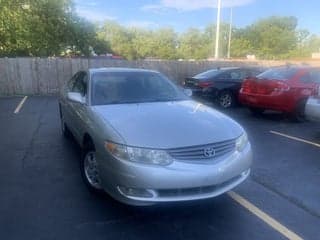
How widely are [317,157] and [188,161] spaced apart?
359cm

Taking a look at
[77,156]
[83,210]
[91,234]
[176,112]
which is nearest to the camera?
[91,234]

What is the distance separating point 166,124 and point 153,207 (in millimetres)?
946

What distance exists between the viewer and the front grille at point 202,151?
12.9ft

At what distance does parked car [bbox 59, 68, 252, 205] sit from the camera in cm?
386

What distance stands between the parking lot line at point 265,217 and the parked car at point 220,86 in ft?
27.0

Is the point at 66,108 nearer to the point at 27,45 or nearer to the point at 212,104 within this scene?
the point at 212,104

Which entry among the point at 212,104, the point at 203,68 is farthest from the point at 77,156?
the point at 203,68

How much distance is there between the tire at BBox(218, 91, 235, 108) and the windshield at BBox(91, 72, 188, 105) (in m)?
7.09

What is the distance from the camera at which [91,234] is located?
3.80 meters

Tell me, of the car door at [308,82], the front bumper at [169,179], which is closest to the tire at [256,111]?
the car door at [308,82]

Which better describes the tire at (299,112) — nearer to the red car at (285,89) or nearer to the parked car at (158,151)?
the red car at (285,89)

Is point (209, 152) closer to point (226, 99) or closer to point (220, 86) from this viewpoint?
point (220, 86)

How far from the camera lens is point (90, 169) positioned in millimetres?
4816

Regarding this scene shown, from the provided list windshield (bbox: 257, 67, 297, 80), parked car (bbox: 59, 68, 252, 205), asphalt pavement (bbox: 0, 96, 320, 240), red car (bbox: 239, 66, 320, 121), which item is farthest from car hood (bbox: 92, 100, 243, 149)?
windshield (bbox: 257, 67, 297, 80)
